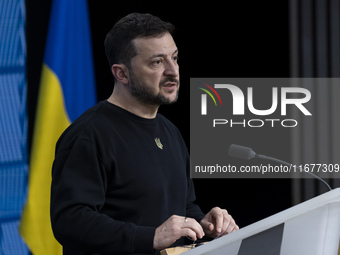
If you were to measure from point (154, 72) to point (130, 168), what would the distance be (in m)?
0.36

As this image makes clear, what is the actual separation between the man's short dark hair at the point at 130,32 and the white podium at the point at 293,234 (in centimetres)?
88

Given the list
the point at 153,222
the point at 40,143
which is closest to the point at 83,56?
the point at 40,143

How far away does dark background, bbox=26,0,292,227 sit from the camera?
3.54 meters

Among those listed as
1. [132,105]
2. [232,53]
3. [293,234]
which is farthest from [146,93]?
[232,53]

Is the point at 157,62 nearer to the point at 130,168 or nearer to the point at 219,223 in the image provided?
the point at 130,168

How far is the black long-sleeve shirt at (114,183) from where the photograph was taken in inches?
62.7

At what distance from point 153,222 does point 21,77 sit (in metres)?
1.53

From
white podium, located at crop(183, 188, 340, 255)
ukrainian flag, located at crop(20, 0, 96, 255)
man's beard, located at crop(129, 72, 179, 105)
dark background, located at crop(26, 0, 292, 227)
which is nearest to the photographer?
white podium, located at crop(183, 188, 340, 255)

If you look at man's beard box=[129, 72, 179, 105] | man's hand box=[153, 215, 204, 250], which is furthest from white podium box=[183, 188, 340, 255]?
man's beard box=[129, 72, 179, 105]

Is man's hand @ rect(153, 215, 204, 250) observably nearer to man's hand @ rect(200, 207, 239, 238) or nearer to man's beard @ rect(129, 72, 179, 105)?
man's hand @ rect(200, 207, 239, 238)

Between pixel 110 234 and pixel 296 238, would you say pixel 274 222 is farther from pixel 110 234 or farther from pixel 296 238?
pixel 110 234

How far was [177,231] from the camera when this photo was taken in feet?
4.75

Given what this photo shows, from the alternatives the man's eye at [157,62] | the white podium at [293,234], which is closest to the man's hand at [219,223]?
the white podium at [293,234]

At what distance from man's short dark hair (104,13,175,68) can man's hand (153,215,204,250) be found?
2.29 feet
